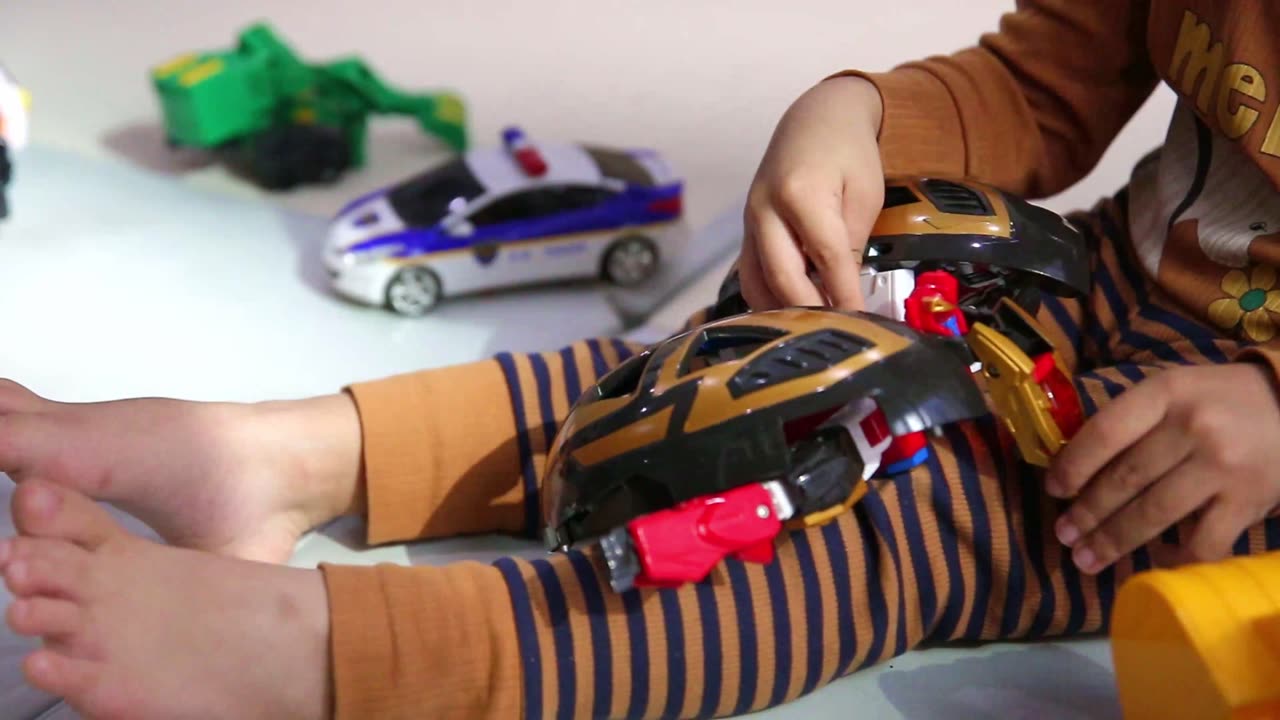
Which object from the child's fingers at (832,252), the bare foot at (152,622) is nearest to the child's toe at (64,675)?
the bare foot at (152,622)

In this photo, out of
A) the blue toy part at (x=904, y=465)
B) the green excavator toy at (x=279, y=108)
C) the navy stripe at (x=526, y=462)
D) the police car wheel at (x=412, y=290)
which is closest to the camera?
the blue toy part at (x=904, y=465)

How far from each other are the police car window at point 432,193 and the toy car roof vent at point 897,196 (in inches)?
14.2

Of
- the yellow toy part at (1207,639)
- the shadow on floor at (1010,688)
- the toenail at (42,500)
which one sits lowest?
the shadow on floor at (1010,688)

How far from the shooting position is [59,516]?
1.49 ft

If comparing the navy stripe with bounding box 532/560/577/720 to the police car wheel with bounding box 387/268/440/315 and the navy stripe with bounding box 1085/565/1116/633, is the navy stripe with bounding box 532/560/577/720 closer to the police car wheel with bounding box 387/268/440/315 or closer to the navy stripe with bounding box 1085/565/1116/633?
the navy stripe with bounding box 1085/565/1116/633

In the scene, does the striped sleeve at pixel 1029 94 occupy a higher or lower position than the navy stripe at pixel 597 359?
higher

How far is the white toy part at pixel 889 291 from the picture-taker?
0.53m

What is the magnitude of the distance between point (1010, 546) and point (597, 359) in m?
0.23

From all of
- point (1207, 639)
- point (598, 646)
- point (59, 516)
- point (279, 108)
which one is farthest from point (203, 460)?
point (279, 108)

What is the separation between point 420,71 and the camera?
Answer: 1.25m

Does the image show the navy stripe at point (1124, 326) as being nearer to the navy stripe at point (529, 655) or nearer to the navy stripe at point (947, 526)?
the navy stripe at point (947, 526)

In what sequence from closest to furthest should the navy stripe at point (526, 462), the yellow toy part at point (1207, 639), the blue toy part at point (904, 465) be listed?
1. the yellow toy part at point (1207, 639)
2. the blue toy part at point (904, 465)
3. the navy stripe at point (526, 462)

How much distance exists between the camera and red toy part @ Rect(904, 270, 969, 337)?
0.51 metres

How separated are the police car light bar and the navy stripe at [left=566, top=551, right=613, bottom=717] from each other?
458 millimetres
